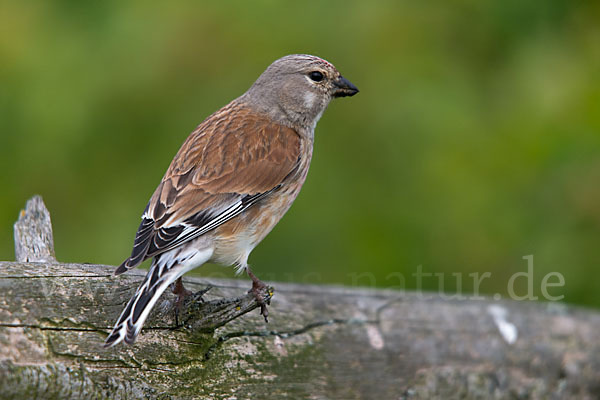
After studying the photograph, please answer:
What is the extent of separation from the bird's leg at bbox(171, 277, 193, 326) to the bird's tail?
56mm

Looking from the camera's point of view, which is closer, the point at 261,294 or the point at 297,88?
the point at 261,294

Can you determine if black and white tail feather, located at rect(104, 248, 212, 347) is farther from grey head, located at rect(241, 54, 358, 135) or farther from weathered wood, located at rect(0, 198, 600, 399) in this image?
grey head, located at rect(241, 54, 358, 135)

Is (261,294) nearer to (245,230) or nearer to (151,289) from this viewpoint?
(151,289)

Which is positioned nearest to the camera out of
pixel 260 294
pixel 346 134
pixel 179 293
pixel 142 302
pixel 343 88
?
pixel 142 302

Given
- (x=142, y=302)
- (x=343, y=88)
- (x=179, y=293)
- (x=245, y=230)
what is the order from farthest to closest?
(x=343, y=88) → (x=245, y=230) → (x=179, y=293) → (x=142, y=302)

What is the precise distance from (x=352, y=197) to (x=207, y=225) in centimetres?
121

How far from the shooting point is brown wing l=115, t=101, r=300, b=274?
2.57 metres

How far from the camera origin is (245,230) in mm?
2857

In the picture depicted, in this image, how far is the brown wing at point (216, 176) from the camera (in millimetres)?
2572

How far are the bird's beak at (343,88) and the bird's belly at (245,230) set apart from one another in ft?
2.16

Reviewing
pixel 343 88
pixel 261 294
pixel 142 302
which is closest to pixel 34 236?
pixel 142 302

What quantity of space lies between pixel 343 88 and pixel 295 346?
4.55ft

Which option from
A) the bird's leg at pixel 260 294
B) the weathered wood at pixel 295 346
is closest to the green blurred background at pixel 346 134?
the weathered wood at pixel 295 346

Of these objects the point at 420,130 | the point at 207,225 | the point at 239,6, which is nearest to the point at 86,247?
the point at 207,225
